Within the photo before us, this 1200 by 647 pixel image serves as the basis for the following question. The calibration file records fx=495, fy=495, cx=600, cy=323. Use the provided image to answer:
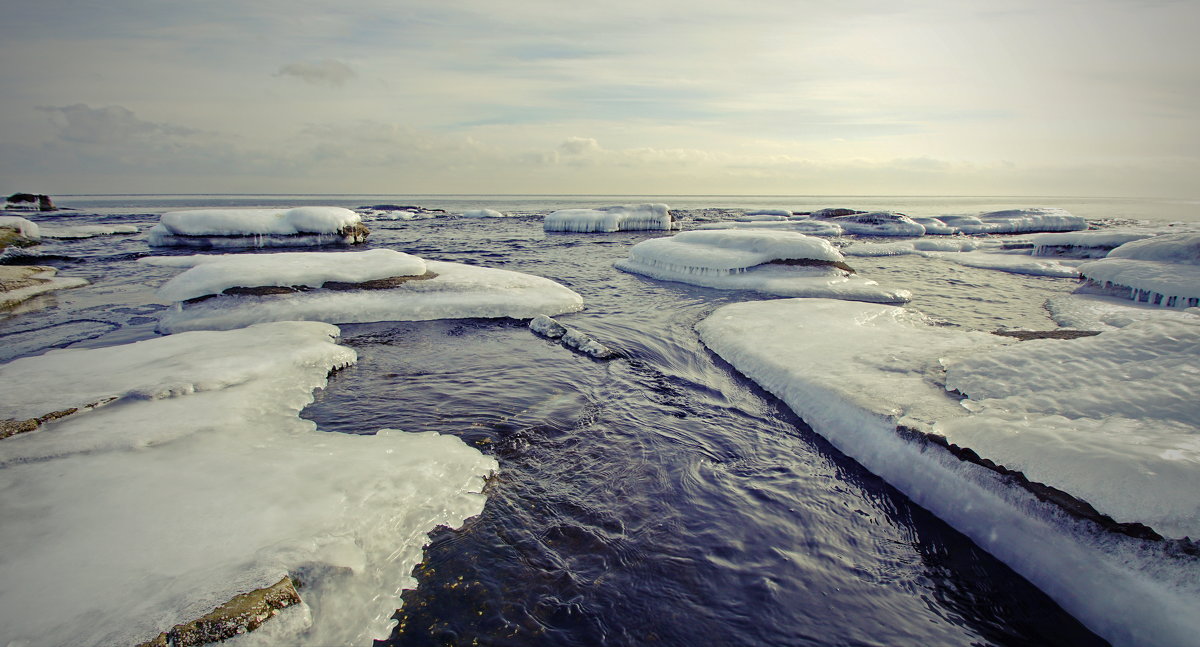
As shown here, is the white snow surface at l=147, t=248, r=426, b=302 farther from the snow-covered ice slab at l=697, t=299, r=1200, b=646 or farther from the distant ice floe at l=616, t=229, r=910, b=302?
the distant ice floe at l=616, t=229, r=910, b=302

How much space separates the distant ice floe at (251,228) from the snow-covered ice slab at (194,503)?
15839 mm

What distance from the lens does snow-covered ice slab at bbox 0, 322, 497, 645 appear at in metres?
2.59

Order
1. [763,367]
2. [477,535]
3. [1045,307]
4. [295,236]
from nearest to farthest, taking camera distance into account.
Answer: [477,535] → [763,367] → [1045,307] → [295,236]

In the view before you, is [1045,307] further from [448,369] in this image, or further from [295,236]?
[295,236]

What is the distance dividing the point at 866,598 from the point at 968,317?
9248mm

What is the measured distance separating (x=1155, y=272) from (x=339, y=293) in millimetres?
17841

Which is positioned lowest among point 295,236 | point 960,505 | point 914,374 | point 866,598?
point 866,598

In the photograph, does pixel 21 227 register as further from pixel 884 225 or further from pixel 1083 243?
pixel 884 225

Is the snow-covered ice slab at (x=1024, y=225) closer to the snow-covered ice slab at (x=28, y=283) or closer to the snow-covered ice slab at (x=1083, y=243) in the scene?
the snow-covered ice slab at (x=1083, y=243)

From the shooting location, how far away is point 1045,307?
11.1m

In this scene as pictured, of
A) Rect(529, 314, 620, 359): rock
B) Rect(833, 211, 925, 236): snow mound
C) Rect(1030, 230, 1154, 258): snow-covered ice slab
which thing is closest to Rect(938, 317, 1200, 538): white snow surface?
Rect(529, 314, 620, 359): rock

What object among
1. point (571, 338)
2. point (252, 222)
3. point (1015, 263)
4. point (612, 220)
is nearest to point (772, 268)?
point (571, 338)

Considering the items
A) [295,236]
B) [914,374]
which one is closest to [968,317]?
[914,374]

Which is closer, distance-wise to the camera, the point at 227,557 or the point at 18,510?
the point at 227,557
